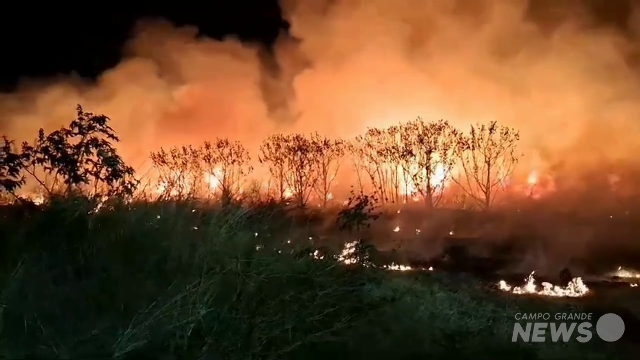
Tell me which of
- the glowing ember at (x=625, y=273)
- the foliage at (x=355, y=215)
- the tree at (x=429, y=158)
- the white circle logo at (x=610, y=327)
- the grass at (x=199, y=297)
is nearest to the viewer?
the grass at (x=199, y=297)

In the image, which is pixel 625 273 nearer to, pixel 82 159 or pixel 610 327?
pixel 610 327

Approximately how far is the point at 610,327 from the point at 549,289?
17.6ft

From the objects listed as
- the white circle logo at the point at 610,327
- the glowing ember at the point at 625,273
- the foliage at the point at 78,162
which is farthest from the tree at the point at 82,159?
the glowing ember at the point at 625,273

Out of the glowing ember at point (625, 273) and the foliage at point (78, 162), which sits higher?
the foliage at point (78, 162)

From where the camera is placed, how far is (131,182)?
9.77 metres

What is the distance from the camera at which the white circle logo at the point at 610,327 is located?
342 inches

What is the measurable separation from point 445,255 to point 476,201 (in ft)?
35.2

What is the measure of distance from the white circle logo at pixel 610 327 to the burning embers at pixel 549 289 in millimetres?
3551

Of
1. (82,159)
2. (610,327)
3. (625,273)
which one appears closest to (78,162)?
(82,159)

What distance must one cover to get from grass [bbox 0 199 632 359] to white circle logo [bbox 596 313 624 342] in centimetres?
80

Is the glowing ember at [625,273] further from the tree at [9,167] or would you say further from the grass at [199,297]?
the tree at [9,167]

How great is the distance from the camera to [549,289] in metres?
14.7

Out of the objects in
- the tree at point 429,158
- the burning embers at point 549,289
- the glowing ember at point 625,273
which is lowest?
the burning embers at point 549,289

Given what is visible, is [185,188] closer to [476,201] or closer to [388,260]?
[388,260]
